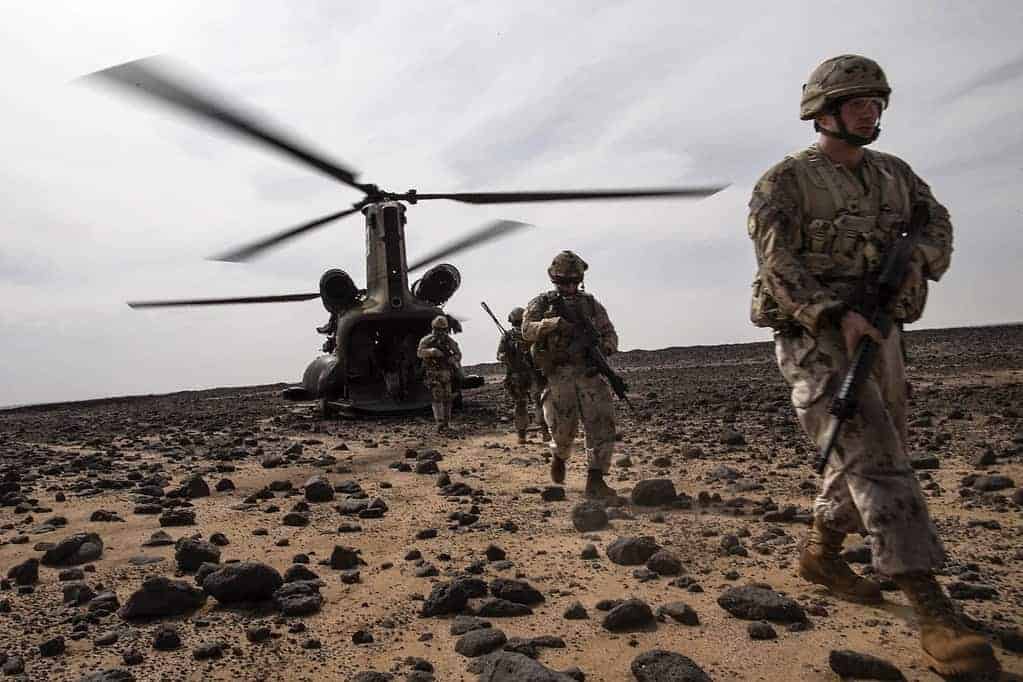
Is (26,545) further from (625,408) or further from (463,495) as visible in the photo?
(625,408)

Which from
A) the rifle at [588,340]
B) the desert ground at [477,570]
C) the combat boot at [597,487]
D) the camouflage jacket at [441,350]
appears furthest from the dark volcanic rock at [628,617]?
the camouflage jacket at [441,350]

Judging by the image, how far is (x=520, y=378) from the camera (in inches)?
432

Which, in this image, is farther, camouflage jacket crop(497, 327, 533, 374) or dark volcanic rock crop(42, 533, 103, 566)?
camouflage jacket crop(497, 327, 533, 374)

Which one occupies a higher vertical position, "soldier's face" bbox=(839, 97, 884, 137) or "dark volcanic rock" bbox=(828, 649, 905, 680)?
"soldier's face" bbox=(839, 97, 884, 137)

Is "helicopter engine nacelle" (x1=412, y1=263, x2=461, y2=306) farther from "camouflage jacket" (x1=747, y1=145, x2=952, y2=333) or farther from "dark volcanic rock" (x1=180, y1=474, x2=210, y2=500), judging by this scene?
"camouflage jacket" (x1=747, y1=145, x2=952, y2=333)

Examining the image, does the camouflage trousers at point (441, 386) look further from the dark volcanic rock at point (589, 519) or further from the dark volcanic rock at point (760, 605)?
the dark volcanic rock at point (760, 605)

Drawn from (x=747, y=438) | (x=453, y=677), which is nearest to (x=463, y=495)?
(x=453, y=677)

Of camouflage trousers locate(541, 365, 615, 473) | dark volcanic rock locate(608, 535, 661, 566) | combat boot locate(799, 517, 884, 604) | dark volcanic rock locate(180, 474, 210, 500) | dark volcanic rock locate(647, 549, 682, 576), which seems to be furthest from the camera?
dark volcanic rock locate(180, 474, 210, 500)

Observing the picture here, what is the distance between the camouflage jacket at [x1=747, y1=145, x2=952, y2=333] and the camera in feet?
11.1

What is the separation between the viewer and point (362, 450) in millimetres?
10781

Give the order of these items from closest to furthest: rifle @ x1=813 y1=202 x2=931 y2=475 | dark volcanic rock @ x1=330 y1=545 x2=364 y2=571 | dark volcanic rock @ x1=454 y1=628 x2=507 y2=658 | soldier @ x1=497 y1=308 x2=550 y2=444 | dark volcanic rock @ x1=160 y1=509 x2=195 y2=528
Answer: rifle @ x1=813 y1=202 x2=931 y2=475 < dark volcanic rock @ x1=454 y1=628 x2=507 y2=658 < dark volcanic rock @ x1=330 y1=545 x2=364 y2=571 < dark volcanic rock @ x1=160 y1=509 x2=195 y2=528 < soldier @ x1=497 y1=308 x2=550 y2=444

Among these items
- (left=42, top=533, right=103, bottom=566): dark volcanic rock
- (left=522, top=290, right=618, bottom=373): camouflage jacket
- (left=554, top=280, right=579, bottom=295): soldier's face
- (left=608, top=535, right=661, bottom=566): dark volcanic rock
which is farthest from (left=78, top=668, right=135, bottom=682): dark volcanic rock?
(left=554, top=280, right=579, bottom=295): soldier's face

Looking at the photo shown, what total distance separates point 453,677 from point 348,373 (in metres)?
13.4

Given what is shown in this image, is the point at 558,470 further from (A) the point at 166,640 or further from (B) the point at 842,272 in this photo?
(A) the point at 166,640
